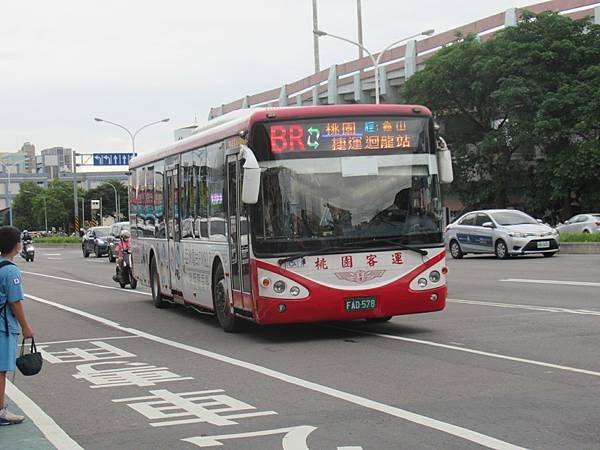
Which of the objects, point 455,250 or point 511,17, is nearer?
point 455,250

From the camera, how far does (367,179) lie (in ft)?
41.3

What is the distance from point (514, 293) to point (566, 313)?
406 centimetres

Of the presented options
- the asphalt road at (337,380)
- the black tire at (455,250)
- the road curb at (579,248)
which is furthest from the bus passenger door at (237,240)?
the road curb at (579,248)

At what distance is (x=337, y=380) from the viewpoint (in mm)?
9594

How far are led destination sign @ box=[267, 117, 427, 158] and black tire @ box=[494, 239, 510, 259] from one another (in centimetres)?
1854

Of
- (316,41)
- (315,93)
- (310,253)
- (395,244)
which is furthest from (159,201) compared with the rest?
(316,41)

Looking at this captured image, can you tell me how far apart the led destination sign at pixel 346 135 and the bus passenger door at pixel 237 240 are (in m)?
0.81

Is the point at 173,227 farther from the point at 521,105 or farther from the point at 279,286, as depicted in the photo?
the point at 521,105

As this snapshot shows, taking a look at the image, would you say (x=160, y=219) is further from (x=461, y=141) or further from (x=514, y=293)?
(x=461, y=141)

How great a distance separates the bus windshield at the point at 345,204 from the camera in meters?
12.3

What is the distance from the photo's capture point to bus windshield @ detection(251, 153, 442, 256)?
12.3 metres

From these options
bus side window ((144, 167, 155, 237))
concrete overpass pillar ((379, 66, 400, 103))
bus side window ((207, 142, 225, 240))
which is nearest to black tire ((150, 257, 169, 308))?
bus side window ((144, 167, 155, 237))

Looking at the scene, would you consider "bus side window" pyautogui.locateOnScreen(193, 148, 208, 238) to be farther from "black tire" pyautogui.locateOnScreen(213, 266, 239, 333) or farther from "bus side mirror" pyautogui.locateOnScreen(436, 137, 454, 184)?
"bus side mirror" pyautogui.locateOnScreen(436, 137, 454, 184)

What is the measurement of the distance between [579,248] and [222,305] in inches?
835
